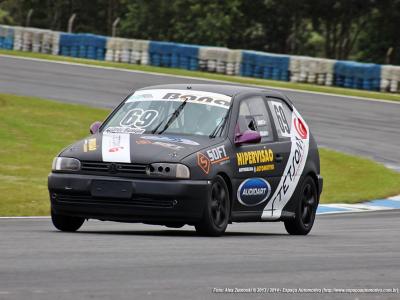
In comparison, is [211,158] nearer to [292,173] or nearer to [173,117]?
[173,117]

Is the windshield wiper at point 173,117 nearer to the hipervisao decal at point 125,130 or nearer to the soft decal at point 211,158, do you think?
the hipervisao decal at point 125,130

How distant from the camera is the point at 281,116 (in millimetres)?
12828

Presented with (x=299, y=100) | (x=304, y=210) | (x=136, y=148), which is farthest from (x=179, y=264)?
(x=299, y=100)

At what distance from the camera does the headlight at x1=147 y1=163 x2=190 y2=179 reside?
35.3ft

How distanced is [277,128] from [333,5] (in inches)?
1808

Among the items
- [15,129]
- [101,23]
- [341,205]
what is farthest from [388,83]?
[101,23]

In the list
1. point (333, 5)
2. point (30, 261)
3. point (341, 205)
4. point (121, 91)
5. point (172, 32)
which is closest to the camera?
point (30, 261)

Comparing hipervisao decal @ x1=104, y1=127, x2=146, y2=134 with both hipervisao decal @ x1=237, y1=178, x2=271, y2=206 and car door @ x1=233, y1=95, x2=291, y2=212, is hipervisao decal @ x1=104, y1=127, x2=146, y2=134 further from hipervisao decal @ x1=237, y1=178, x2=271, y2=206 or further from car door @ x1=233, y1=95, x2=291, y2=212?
hipervisao decal @ x1=237, y1=178, x2=271, y2=206

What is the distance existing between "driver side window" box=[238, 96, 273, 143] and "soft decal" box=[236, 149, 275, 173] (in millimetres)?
173

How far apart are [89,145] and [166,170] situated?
851 millimetres

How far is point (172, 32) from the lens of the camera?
63219 mm

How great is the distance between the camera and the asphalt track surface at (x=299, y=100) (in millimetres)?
26531

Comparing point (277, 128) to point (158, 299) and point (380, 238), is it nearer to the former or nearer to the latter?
point (380, 238)

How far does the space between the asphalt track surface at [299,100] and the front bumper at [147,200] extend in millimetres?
12883
